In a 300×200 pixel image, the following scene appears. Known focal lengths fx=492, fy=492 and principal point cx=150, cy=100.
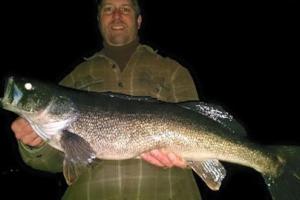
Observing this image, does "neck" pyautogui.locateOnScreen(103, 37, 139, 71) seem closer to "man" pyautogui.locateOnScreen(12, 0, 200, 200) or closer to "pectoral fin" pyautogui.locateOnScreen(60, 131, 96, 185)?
"man" pyautogui.locateOnScreen(12, 0, 200, 200)

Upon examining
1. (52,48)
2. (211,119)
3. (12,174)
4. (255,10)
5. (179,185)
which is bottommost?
(12,174)

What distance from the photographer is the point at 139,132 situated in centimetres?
395

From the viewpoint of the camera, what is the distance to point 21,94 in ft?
13.1

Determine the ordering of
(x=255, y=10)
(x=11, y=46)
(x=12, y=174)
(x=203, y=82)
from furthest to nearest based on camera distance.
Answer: (x=255, y=10) < (x=11, y=46) < (x=203, y=82) < (x=12, y=174)

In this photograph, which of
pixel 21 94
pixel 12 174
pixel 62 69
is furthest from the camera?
pixel 62 69

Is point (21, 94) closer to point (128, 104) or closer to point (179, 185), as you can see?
point (128, 104)

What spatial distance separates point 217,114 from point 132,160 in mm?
808

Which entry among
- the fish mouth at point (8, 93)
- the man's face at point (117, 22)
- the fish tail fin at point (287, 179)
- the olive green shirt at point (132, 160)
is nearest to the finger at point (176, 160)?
the olive green shirt at point (132, 160)

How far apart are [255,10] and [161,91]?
51.4m

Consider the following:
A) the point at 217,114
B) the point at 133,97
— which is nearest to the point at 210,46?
the point at 217,114

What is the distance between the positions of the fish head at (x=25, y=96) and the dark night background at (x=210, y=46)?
1752 centimetres

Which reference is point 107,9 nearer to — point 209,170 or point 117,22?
point 117,22

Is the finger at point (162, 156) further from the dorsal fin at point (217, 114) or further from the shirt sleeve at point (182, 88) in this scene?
the shirt sleeve at point (182, 88)

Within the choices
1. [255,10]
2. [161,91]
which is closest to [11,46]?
[255,10]
